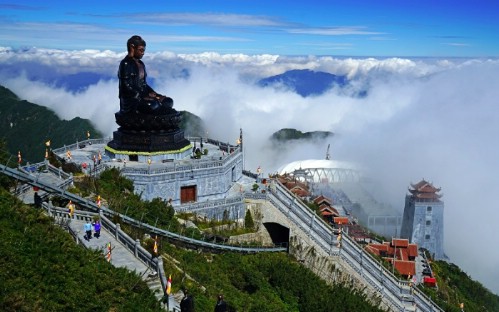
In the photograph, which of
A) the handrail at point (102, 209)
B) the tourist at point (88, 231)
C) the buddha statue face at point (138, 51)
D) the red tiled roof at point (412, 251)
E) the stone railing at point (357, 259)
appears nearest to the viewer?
the tourist at point (88, 231)

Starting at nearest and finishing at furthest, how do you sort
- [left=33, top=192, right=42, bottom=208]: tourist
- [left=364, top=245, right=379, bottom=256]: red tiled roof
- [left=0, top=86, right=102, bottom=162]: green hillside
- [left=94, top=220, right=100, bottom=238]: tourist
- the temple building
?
[left=94, top=220, right=100, bottom=238]: tourist, [left=33, top=192, right=42, bottom=208]: tourist, [left=364, top=245, right=379, bottom=256]: red tiled roof, the temple building, [left=0, top=86, right=102, bottom=162]: green hillside

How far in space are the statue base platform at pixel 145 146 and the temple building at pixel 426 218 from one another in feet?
115

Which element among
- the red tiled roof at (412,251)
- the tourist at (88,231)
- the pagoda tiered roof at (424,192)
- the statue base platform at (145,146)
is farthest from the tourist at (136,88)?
the pagoda tiered roof at (424,192)

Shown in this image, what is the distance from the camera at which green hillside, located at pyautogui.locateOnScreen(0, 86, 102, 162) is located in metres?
97.3

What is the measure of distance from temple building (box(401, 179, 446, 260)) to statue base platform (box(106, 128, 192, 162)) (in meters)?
35.0

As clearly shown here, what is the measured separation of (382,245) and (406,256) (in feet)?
6.34

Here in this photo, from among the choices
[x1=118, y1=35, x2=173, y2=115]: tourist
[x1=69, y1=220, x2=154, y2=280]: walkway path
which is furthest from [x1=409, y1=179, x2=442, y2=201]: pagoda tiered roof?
[x1=69, y1=220, x2=154, y2=280]: walkway path

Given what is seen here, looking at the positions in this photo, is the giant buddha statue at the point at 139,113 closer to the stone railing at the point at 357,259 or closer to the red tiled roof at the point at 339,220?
the stone railing at the point at 357,259

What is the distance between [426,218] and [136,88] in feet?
128

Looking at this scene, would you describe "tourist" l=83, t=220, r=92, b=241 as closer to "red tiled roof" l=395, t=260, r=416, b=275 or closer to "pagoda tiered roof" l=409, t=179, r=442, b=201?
"red tiled roof" l=395, t=260, r=416, b=275

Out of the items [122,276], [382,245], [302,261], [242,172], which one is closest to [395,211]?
[382,245]

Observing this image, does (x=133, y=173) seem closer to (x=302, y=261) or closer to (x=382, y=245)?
(x=302, y=261)

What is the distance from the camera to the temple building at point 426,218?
60.7 m

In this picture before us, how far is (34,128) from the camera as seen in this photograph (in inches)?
4321
